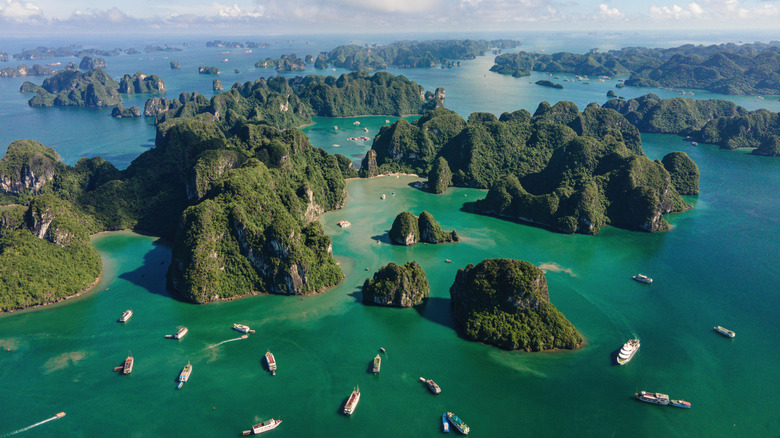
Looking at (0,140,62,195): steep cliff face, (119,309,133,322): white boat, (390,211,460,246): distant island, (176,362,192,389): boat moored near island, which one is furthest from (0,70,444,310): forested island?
(390,211,460,246): distant island

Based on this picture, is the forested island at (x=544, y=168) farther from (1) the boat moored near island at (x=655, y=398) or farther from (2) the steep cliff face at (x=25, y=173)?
(2) the steep cliff face at (x=25, y=173)

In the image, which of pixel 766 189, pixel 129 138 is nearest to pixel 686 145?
pixel 766 189

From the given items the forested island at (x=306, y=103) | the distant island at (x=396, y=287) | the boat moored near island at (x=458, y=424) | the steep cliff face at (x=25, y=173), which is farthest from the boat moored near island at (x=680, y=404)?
the forested island at (x=306, y=103)

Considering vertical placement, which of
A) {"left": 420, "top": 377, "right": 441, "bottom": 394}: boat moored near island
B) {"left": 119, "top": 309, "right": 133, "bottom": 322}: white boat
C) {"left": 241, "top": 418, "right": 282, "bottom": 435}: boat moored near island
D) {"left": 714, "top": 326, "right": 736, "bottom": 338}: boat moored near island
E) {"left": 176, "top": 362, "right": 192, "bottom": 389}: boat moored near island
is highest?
{"left": 119, "top": 309, "right": 133, "bottom": 322}: white boat

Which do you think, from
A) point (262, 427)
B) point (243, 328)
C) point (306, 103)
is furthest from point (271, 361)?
point (306, 103)

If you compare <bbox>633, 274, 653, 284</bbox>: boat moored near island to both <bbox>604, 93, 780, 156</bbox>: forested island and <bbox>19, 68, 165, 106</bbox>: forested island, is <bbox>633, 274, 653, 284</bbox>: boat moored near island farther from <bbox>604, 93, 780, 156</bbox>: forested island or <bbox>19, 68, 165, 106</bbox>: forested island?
<bbox>19, 68, 165, 106</bbox>: forested island

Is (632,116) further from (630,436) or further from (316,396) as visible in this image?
(316,396)

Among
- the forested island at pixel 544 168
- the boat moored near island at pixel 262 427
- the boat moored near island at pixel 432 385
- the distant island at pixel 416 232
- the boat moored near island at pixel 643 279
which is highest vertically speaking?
the forested island at pixel 544 168
